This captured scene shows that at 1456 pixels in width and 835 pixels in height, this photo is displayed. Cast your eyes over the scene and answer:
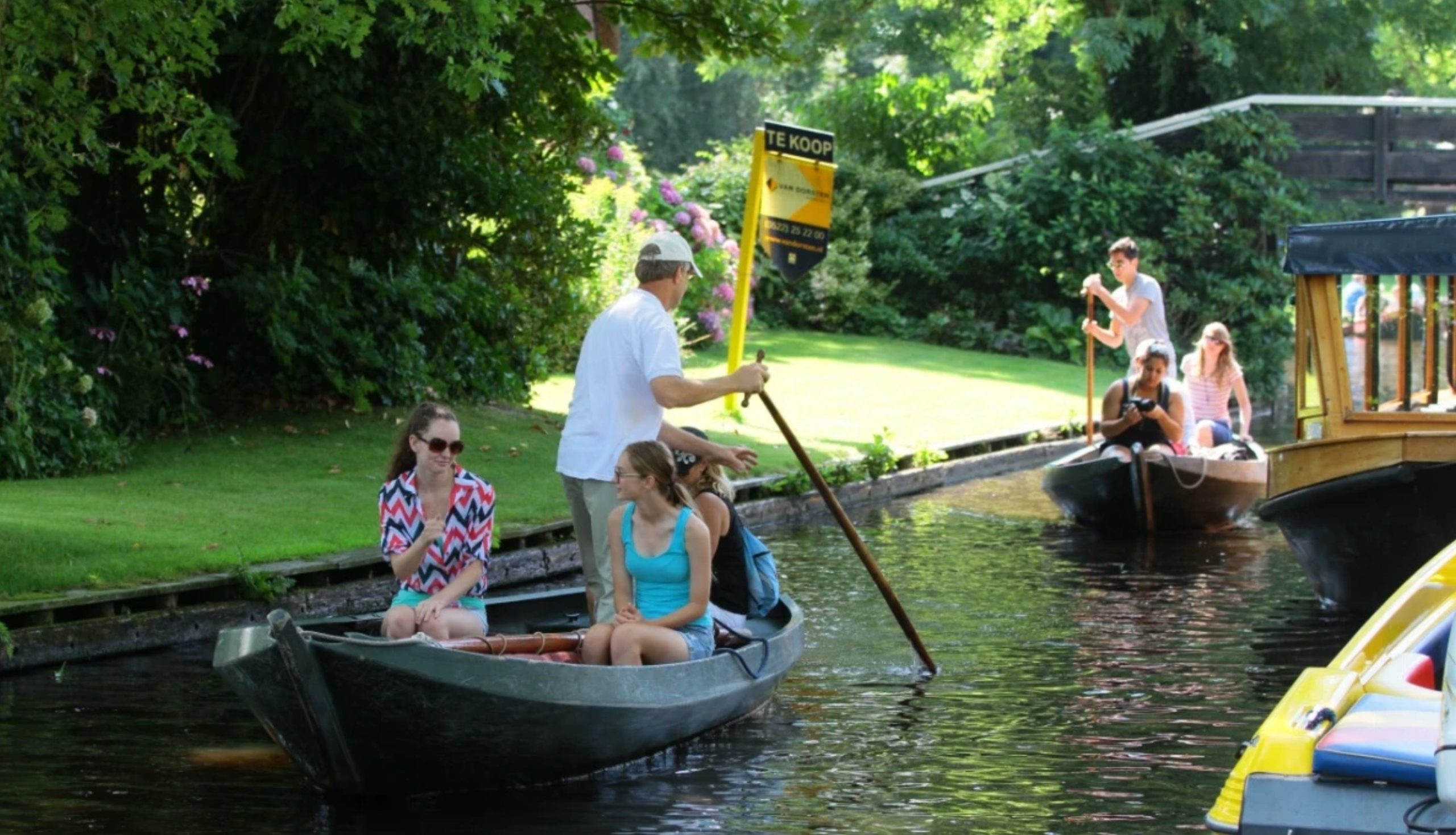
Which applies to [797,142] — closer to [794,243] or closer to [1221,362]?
[794,243]

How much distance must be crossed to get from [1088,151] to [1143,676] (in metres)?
21.9

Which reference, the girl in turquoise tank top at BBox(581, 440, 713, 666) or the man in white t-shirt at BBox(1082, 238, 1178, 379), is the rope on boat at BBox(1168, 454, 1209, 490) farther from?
the girl in turquoise tank top at BBox(581, 440, 713, 666)

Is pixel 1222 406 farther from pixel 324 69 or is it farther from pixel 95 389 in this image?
pixel 95 389

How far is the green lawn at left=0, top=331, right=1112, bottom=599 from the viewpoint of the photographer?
36.8 feet

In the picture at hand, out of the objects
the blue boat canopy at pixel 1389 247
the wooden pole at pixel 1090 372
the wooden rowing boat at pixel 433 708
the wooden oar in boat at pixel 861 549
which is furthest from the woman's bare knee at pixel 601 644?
the wooden pole at pixel 1090 372

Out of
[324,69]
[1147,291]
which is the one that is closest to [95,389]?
[324,69]

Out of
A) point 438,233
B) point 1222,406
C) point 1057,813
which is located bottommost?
point 1057,813

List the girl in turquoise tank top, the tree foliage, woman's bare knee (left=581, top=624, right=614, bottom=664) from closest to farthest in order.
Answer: the girl in turquoise tank top
woman's bare knee (left=581, top=624, right=614, bottom=664)
the tree foliage

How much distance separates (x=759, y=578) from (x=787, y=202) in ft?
33.5

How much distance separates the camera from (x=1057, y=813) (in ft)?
24.7

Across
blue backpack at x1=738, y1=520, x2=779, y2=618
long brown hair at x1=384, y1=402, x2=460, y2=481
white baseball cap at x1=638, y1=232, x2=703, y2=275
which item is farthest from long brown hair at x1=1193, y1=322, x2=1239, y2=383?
long brown hair at x1=384, y1=402, x2=460, y2=481

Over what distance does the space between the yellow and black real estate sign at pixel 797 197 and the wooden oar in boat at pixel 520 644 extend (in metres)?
10.6

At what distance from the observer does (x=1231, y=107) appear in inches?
1203

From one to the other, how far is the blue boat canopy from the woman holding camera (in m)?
3.25
